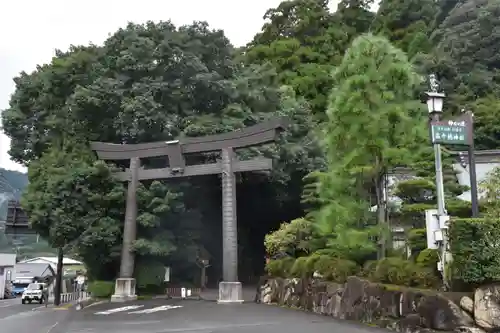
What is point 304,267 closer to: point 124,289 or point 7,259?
point 124,289

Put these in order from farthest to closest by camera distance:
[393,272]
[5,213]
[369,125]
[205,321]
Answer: [5,213], [205,321], [369,125], [393,272]

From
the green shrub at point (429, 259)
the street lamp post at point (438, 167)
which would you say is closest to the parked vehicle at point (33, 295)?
the green shrub at point (429, 259)

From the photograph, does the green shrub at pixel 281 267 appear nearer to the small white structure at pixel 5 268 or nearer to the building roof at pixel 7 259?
the small white structure at pixel 5 268

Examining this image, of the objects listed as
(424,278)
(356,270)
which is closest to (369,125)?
(356,270)

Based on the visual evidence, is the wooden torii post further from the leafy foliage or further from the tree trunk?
the tree trunk

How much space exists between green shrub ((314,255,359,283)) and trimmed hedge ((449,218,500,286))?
5.24m

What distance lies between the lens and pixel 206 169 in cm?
2394

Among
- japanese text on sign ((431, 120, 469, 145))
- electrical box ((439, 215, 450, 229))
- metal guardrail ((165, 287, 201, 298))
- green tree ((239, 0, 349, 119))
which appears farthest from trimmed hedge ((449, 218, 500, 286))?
green tree ((239, 0, 349, 119))

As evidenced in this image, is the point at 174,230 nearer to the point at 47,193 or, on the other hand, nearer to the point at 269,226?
the point at 47,193

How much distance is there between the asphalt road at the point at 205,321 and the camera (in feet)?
40.0

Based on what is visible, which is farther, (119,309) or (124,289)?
(124,289)

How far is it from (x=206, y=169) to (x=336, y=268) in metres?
10.5

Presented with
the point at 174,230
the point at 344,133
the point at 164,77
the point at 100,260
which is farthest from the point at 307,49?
the point at 344,133

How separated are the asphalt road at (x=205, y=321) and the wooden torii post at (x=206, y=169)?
10.8 feet
